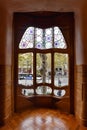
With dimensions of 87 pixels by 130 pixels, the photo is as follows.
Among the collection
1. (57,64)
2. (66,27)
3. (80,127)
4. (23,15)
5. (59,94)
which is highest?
(23,15)

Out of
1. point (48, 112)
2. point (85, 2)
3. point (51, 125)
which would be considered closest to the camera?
point (85, 2)

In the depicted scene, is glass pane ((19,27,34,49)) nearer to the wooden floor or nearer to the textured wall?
the textured wall

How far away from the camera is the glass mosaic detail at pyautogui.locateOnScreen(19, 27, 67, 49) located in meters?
5.62

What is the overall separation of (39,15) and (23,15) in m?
0.53

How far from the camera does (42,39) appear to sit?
19.2 ft

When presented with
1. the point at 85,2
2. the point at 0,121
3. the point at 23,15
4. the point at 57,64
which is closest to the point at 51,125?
the point at 0,121

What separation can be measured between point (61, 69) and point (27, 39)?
4.65 ft

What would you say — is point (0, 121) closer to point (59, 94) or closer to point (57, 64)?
point (59, 94)

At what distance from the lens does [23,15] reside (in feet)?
18.1

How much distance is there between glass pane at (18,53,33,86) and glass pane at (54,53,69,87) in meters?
0.79

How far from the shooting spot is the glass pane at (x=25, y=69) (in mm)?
5613

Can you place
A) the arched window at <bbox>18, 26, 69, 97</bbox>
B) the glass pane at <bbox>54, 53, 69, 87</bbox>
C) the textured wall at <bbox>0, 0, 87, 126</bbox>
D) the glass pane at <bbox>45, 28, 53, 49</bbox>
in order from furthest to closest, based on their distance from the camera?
the glass pane at <bbox>45, 28, 53, 49</bbox>, the arched window at <bbox>18, 26, 69, 97</bbox>, the glass pane at <bbox>54, 53, 69, 87</bbox>, the textured wall at <bbox>0, 0, 87, 126</bbox>

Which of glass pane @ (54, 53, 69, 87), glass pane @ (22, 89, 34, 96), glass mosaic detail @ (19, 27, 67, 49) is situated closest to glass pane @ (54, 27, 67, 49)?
glass mosaic detail @ (19, 27, 67, 49)

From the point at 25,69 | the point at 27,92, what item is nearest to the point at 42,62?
the point at 25,69
